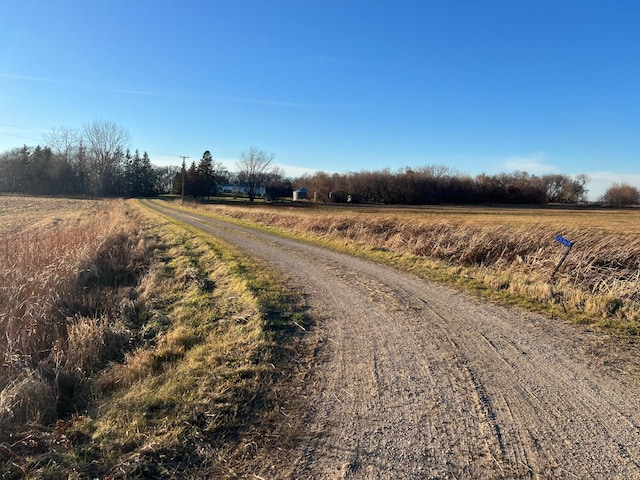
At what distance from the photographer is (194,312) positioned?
727 cm

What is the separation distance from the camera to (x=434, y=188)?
100000mm

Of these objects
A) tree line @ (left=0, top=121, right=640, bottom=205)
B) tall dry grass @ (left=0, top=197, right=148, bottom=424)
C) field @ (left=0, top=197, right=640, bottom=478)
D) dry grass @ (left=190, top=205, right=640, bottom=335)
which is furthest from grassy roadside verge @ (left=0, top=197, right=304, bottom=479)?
tree line @ (left=0, top=121, right=640, bottom=205)

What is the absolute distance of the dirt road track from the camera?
2.83 metres

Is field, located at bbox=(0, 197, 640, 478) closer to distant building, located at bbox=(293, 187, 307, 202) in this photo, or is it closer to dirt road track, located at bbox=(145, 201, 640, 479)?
dirt road track, located at bbox=(145, 201, 640, 479)

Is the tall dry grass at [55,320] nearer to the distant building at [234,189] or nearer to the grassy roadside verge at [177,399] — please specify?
the grassy roadside verge at [177,399]

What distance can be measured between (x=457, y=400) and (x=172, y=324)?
5.19 meters

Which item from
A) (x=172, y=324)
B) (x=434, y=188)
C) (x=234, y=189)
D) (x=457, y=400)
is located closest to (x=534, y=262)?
(x=457, y=400)

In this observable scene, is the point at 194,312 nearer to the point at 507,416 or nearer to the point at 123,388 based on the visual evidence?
the point at 123,388

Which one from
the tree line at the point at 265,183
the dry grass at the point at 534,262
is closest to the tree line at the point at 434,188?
the tree line at the point at 265,183

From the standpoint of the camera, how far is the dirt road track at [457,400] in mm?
2834

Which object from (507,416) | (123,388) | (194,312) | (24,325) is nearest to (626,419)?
(507,416)

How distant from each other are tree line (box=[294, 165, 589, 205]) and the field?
283 feet

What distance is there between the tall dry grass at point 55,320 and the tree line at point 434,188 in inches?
3533

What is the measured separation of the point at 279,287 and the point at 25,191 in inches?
3863
